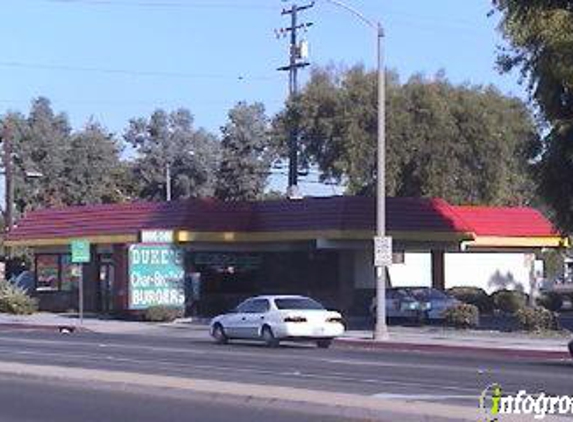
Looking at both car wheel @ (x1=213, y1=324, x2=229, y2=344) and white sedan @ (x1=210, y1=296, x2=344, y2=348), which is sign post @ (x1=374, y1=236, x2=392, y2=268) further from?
car wheel @ (x1=213, y1=324, x2=229, y2=344)

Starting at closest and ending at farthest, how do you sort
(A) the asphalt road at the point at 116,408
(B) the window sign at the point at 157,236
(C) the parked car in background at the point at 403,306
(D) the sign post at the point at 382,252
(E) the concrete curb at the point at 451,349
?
(A) the asphalt road at the point at 116,408 < (E) the concrete curb at the point at 451,349 < (D) the sign post at the point at 382,252 < (C) the parked car in background at the point at 403,306 < (B) the window sign at the point at 157,236

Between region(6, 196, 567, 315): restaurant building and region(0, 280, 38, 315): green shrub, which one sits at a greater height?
region(6, 196, 567, 315): restaurant building

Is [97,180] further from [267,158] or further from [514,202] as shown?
[514,202]

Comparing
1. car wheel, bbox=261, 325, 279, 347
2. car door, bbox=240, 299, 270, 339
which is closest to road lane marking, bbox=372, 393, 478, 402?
car wheel, bbox=261, 325, 279, 347

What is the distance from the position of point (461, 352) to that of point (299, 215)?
64.9 feet

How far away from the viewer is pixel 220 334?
34.5 meters

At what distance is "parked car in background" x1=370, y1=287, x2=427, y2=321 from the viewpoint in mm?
42281

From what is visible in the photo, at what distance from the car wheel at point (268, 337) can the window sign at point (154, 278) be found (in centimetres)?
1522

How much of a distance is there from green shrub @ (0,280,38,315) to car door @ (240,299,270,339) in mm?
21976

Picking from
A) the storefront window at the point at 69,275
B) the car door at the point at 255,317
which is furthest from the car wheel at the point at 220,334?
the storefront window at the point at 69,275

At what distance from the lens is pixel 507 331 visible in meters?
37.5

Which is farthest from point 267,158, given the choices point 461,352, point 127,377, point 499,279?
point 127,377

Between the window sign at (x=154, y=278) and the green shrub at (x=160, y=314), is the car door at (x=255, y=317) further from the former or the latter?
the window sign at (x=154, y=278)

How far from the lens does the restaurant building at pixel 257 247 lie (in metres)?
48.3
